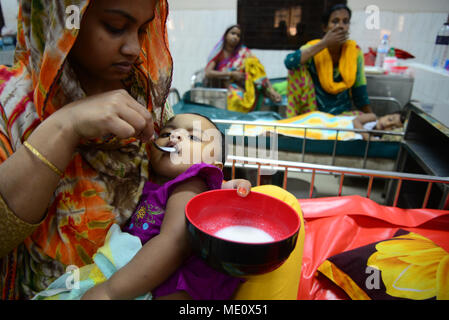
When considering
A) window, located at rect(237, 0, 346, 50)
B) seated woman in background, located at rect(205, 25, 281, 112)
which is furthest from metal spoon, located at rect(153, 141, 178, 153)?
window, located at rect(237, 0, 346, 50)

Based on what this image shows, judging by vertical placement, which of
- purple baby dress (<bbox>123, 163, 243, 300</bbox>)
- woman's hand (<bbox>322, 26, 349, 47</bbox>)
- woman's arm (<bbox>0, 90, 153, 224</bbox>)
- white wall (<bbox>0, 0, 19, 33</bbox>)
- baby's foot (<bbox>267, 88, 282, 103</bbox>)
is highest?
white wall (<bbox>0, 0, 19, 33</bbox>)

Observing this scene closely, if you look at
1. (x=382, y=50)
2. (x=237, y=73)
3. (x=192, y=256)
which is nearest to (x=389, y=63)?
(x=382, y=50)

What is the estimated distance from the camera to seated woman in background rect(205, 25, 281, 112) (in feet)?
12.2

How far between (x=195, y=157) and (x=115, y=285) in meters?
0.44

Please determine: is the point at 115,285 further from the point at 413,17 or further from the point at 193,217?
the point at 413,17

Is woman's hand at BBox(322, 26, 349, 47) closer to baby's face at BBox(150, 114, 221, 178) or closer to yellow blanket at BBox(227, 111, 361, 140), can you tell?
yellow blanket at BBox(227, 111, 361, 140)

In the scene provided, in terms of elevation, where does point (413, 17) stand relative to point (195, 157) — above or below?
above

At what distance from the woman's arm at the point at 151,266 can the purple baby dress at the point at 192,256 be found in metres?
0.03

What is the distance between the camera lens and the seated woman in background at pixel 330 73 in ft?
9.14

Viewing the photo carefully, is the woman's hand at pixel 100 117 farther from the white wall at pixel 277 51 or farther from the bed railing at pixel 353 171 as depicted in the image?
the white wall at pixel 277 51

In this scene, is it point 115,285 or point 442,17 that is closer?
point 115,285

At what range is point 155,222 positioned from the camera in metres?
0.78

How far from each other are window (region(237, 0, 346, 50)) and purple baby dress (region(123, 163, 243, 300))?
4.15 metres
